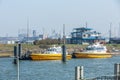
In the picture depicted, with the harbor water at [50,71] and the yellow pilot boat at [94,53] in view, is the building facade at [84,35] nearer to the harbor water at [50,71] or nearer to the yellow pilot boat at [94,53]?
the yellow pilot boat at [94,53]

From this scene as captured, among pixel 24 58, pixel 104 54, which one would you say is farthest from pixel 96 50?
pixel 24 58

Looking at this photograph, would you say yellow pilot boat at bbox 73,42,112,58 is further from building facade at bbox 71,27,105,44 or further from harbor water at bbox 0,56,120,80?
building facade at bbox 71,27,105,44

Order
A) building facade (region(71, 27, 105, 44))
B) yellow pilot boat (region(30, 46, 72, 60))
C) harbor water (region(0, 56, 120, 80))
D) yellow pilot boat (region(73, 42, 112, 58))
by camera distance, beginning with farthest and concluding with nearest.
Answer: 1. building facade (region(71, 27, 105, 44))
2. yellow pilot boat (region(73, 42, 112, 58))
3. yellow pilot boat (region(30, 46, 72, 60))
4. harbor water (region(0, 56, 120, 80))

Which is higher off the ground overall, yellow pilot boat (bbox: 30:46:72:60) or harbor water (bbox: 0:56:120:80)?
yellow pilot boat (bbox: 30:46:72:60)

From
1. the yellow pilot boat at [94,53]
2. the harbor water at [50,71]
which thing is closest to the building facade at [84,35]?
the yellow pilot boat at [94,53]

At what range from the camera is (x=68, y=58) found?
291ft

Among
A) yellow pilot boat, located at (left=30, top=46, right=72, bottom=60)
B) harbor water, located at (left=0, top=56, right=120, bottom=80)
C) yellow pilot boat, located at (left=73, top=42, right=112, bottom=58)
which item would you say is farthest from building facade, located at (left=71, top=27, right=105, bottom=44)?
harbor water, located at (left=0, top=56, right=120, bottom=80)

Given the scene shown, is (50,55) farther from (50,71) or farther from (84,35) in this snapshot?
(84,35)

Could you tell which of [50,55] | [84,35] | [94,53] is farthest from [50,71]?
[84,35]

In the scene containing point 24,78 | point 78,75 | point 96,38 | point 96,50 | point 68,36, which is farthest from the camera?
point 68,36

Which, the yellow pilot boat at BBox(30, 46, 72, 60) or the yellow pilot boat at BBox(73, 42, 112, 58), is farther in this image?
the yellow pilot boat at BBox(73, 42, 112, 58)

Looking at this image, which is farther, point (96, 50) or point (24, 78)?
point (96, 50)

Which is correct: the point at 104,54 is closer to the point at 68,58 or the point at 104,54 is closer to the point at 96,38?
the point at 68,58

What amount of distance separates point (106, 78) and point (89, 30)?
11709 centimetres
